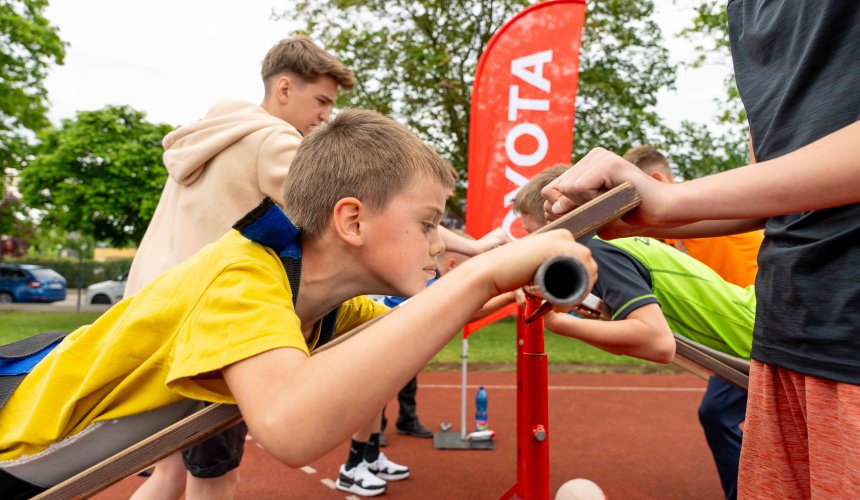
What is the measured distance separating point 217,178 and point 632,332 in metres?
1.71

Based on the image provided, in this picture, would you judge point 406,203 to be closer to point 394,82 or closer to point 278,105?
point 278,105

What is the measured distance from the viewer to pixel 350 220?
152cm

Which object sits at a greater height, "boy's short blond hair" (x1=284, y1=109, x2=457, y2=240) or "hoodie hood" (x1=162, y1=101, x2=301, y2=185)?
"hoodie hood" (x1=162, y1=101, x2=301, y2=185)

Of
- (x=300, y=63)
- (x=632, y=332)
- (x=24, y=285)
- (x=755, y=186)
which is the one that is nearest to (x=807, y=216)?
(x=755, y=186)

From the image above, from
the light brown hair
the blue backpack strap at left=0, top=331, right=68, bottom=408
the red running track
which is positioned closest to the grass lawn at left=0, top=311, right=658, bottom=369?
the red running track

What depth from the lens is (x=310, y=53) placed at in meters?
3.03

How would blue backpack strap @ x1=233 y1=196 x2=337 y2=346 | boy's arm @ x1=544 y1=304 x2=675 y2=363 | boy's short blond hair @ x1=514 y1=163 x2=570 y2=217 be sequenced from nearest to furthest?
blue backpack strap @ x1=233 y1=196 x2=337 y2=346, boy's arm @ x1=544 y1=304 x2=675 y2=363, boy's short blond hair @ x1=514 y1=163 x2=570 y2=217

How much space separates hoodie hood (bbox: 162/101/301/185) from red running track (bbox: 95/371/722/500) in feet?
8.54

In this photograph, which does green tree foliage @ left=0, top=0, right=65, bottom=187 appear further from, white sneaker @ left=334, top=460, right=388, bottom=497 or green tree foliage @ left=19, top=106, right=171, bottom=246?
white sneaker @ left=334, top=460, right=388, bottom=497

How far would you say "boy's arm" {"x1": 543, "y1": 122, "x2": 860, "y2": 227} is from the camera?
3.52 ft

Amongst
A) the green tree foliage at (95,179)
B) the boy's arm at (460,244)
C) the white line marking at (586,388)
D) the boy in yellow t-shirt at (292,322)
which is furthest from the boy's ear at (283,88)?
the green tree foliage at (95,179)

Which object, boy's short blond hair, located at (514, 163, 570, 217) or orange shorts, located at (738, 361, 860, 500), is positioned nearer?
orange shorts, located at (738, 361, 860, 500)

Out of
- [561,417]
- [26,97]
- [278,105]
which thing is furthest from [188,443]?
[26,97]

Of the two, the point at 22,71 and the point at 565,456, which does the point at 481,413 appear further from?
the point at 22,71
